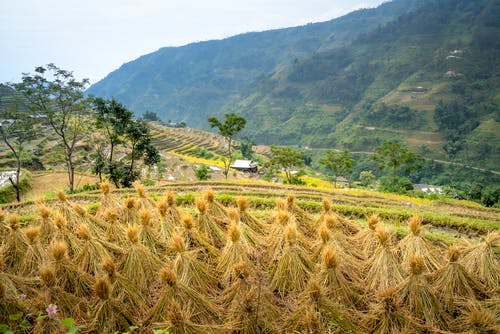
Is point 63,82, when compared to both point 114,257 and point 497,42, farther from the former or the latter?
point 497,42

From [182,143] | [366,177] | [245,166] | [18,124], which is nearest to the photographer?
[18,124]

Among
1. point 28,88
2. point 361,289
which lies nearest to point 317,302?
point 361,289

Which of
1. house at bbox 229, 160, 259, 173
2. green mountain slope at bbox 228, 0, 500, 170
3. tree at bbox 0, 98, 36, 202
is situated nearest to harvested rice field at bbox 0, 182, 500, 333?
tree at bbox 0, 98, 36, 202

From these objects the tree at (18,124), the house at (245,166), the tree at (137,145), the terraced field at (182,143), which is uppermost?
the tree at (18,124)

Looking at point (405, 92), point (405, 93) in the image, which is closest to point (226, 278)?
point (405, 93)

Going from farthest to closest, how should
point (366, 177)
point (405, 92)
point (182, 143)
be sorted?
point (405, 92)
point (182, 143)
point (366, 177)

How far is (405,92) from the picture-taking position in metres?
88.9

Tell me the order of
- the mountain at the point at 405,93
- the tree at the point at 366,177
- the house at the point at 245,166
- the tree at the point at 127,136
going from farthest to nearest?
the mountain at the point at 405,93 → the house at the point at 245,166 → the tree at the point at 366,177 → the tree at the point at 127,136

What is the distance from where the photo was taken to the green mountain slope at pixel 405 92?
220ft

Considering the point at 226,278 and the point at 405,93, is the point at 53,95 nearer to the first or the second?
the point at 226,278

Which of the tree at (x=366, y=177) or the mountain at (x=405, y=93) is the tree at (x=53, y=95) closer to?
the tree at (x=366, y=177)

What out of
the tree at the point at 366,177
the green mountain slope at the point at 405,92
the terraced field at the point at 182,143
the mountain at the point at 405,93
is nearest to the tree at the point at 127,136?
the tree at the point at 366,177

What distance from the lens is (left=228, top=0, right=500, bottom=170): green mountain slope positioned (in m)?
67.2

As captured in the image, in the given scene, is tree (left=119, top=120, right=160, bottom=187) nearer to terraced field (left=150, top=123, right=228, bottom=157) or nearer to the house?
the house
